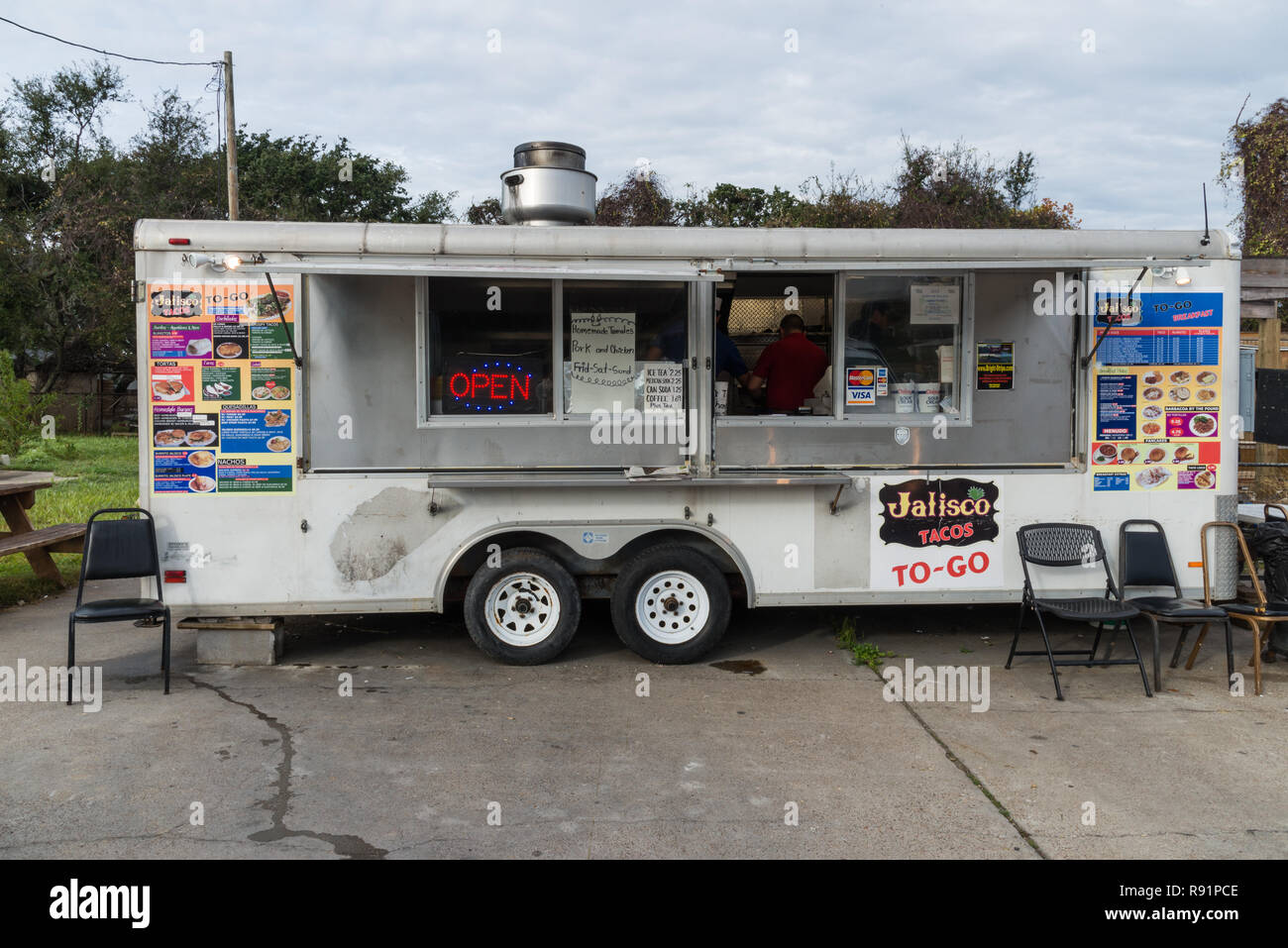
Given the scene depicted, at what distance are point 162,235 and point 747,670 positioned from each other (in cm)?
460

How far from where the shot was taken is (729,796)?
452cm

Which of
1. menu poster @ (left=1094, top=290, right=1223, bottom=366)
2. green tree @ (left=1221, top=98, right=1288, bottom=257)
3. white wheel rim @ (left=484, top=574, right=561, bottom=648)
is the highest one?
green tree @ (left=1221, top=98, right=1288, bottom=257)

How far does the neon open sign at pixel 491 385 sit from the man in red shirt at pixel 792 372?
1663mm

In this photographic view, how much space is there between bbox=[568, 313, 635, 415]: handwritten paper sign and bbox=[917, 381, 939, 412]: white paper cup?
6.37 ft

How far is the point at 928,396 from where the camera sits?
22.3 feet

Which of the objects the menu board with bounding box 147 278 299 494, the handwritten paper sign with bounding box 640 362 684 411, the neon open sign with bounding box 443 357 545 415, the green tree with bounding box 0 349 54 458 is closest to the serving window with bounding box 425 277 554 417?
the neon open sign with bounding box 443 357 545 415

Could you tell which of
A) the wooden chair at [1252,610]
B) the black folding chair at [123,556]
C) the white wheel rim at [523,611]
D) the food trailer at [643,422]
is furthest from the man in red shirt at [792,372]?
the black folding chair at [123,556]

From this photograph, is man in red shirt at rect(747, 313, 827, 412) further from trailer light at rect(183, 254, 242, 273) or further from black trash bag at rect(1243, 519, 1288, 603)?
trailer light at rect(183, 254, 242, 273)

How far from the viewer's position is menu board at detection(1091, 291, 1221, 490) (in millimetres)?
6668

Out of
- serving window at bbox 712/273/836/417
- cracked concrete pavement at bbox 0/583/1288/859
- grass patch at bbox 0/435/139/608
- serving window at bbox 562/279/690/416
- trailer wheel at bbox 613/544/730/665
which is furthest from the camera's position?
grass patch at bbox 0/435/139/608

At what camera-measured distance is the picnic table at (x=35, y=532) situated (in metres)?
8.30

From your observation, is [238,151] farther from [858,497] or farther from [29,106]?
[858,497]
